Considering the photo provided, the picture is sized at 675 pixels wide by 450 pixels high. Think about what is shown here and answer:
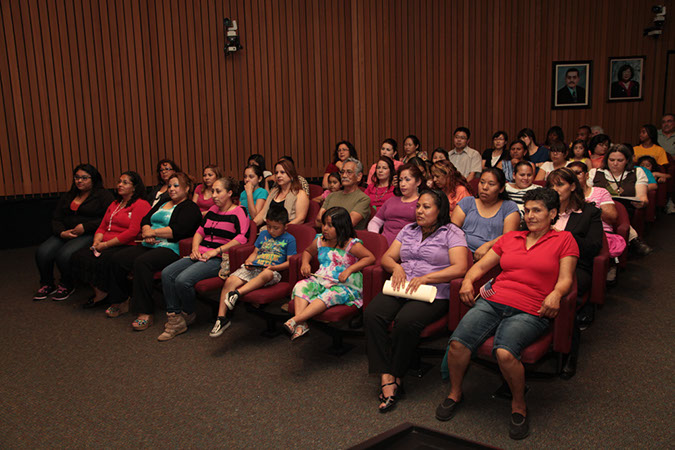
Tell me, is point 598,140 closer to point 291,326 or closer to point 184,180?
point 184,180

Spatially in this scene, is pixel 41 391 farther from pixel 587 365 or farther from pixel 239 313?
pixel 587 365

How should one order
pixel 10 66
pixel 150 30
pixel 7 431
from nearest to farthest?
1. pixel 7 431
2. pixel 10 66
3. pixel 150 30

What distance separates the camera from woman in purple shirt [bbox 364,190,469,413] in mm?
2742

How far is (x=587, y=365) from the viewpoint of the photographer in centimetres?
308

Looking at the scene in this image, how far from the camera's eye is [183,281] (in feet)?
12.1

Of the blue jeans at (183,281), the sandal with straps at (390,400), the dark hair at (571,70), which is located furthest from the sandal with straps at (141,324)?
the dark hair at (571,70)

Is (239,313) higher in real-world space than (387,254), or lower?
lower

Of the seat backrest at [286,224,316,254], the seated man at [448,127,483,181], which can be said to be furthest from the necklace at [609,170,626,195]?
the seat backrest at [286,224,316,254]

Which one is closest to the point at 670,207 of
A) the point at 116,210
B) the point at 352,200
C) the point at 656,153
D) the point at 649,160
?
the point at 656,153

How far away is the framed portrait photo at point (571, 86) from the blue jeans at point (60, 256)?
7.05 meters

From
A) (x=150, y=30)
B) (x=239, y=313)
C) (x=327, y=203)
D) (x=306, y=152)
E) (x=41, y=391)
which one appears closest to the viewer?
(x=41, y=391)

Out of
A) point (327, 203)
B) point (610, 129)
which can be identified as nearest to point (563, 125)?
point (610, 129)

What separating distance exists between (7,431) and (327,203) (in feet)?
8.86

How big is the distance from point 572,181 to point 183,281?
266 centimetres
